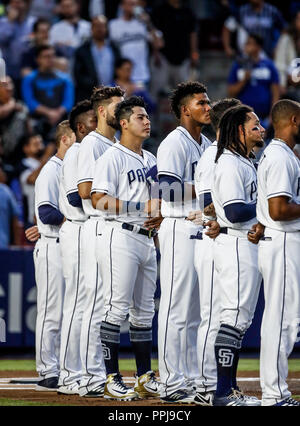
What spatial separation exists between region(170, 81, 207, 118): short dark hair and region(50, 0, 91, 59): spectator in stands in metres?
7.10

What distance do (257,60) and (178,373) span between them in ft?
24.3

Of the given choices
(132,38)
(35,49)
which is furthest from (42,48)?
(132,38)

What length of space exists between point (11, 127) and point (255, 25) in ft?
14.1

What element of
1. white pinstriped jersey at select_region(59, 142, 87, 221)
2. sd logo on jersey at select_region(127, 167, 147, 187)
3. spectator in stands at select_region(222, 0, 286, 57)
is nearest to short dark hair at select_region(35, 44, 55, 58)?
spectator in stands at select_region(222, 0, 286, 57)

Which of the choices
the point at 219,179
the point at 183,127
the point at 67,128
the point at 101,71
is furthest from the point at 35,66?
the point at 219,179

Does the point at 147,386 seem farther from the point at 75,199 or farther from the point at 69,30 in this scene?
the point at 69,30

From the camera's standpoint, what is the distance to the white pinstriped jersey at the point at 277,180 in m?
5.96

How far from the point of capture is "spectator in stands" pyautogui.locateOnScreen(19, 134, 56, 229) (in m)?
11.9

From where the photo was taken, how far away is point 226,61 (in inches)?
599

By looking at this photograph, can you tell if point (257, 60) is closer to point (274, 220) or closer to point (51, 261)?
point (51, 261)

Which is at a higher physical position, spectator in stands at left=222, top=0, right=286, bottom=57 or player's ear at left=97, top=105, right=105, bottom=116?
spectator in stands at left=222, top=0, right=286, bottom=57

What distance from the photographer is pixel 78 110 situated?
805 centimetres

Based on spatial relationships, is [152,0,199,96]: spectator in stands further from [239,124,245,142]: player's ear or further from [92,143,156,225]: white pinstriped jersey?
[239,124,245,142]: player's ear

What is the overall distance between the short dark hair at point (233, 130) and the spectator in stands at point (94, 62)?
738cm
